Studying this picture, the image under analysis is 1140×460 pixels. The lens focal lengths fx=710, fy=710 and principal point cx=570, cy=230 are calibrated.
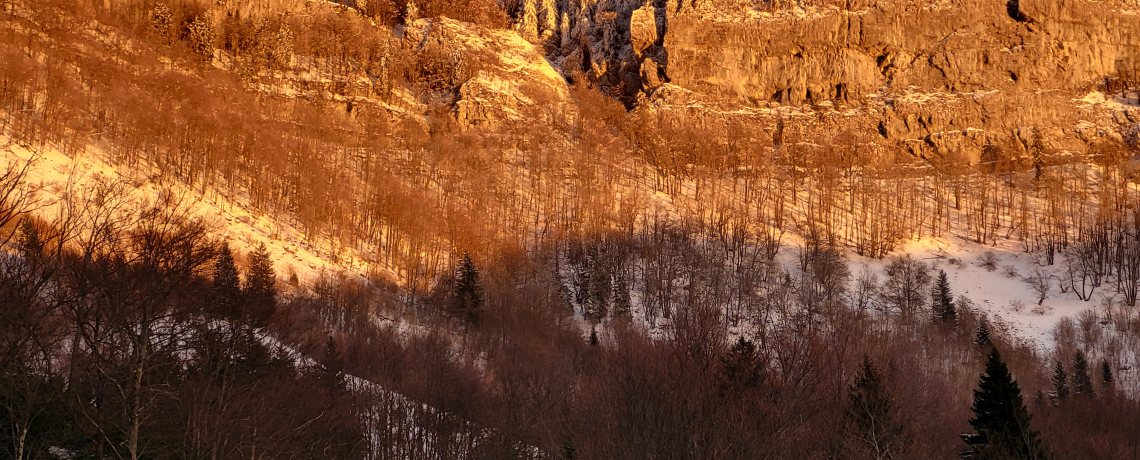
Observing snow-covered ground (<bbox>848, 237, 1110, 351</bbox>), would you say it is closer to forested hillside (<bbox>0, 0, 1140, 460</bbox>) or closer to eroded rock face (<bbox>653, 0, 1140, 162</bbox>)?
forested hillside (<bbox>0, 0, 1140, 460</bbox>)

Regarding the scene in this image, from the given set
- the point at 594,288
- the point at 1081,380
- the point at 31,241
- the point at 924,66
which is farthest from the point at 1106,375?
the point at 924,66

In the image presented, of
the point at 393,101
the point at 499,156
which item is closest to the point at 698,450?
the point at 499,156

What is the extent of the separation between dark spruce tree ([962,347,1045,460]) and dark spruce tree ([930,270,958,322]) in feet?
124

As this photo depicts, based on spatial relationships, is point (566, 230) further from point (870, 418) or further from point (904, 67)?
point (904, 67)

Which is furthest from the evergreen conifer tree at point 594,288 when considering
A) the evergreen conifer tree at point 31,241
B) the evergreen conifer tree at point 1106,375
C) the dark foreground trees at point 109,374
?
the dark foreground trees at point 109,374

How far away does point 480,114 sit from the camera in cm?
8031

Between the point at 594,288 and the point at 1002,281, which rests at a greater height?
the point at 594,288

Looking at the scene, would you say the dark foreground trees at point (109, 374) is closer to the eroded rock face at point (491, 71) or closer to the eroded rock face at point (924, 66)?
the eroded rock face at point (491, 71)

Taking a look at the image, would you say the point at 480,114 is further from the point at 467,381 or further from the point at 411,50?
the point at 467,381

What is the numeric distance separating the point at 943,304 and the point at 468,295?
35676 mm

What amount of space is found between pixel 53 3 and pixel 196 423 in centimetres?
7987

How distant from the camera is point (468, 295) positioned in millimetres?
46531

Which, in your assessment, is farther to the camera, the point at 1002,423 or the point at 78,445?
the point at 1002,423

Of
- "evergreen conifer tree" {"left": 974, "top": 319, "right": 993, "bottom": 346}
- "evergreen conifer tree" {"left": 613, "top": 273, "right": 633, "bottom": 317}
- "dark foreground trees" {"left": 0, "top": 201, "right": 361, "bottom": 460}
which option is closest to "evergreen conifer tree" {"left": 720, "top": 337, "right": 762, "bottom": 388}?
"dark foreground trees" {"left": 0, "top": 201, "right": 361, "bottom": 460}
